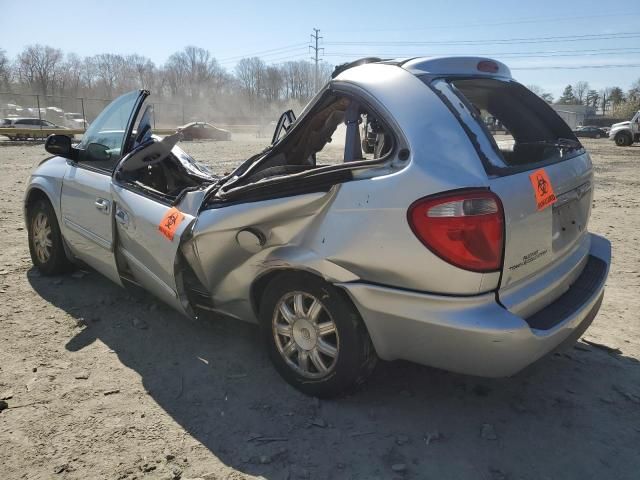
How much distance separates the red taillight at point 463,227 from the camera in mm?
2125

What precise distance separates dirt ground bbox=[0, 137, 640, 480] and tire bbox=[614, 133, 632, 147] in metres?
32.3

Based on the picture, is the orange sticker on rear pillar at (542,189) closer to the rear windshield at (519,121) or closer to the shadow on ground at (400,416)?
the rear windshield at (519,121)

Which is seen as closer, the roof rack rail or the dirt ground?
the dirt ground

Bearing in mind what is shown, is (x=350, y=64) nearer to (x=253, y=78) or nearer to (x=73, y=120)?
(x=73, y=120)

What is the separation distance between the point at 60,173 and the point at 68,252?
0.70m

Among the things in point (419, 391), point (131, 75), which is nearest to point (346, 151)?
point (419, 391)

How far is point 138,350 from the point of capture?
342 centimetres

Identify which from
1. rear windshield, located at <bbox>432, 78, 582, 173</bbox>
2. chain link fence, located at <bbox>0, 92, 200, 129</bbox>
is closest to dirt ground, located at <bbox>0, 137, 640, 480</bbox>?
rear windshield, located at <bbox>432, 78, 582, 173</bbox>

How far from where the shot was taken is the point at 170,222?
10.4ft

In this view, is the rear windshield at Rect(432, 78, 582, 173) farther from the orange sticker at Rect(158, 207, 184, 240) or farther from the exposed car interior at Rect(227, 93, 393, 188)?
the orange sticker at Rect(158, 207, 184, 240)

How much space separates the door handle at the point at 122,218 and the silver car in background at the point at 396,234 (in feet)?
0.05

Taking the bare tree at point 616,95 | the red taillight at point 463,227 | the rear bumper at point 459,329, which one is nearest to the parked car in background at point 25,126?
the rear bumper at point 459,329

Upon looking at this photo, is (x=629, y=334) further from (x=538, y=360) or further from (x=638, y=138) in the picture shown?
(x=638, y=138)

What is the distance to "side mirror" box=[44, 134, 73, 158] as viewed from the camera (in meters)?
4.11
